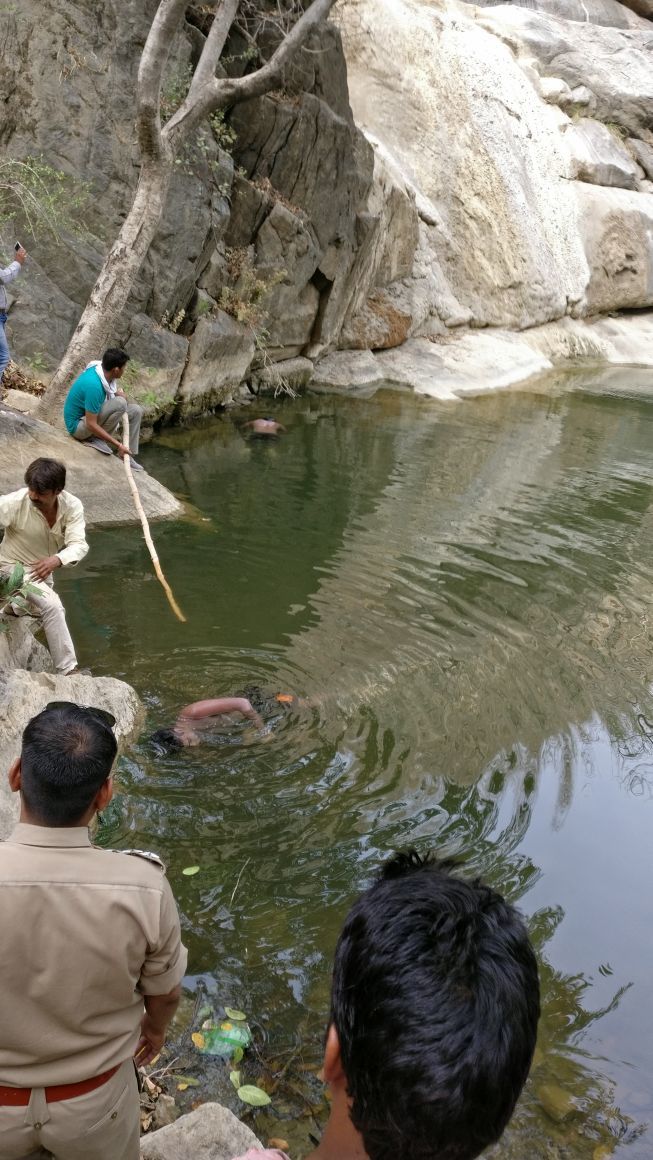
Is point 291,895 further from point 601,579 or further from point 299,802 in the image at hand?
point 601,579

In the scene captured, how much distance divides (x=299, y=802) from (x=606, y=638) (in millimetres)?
4118

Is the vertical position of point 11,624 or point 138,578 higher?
point 11,624

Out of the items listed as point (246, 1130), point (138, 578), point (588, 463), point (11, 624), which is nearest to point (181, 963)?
point (246, 1130)

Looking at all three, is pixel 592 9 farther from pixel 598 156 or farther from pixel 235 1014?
pixel 235 1014

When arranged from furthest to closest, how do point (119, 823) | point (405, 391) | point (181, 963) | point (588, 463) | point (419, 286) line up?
point (419, 286)
point (405, 391)
point (588, 463)
point (119, 823)
point (181, 963)

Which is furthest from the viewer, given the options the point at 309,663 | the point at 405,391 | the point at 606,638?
the point at 405,391

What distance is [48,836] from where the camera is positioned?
2164 mm

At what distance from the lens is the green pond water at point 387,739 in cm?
409

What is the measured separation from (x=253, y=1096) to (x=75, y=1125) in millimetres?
1557

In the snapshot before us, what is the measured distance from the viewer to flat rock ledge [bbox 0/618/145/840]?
4652 millimetres

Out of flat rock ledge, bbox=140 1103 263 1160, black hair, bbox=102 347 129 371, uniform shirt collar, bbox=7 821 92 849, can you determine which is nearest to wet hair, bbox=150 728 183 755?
flat rock ledge, bbox=140 1103 263 1160

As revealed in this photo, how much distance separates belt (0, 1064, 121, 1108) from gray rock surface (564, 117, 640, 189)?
29.6m

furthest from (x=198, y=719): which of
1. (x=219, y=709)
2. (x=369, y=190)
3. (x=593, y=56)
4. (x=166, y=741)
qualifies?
(x=593, y=56)

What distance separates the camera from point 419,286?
21188mm
